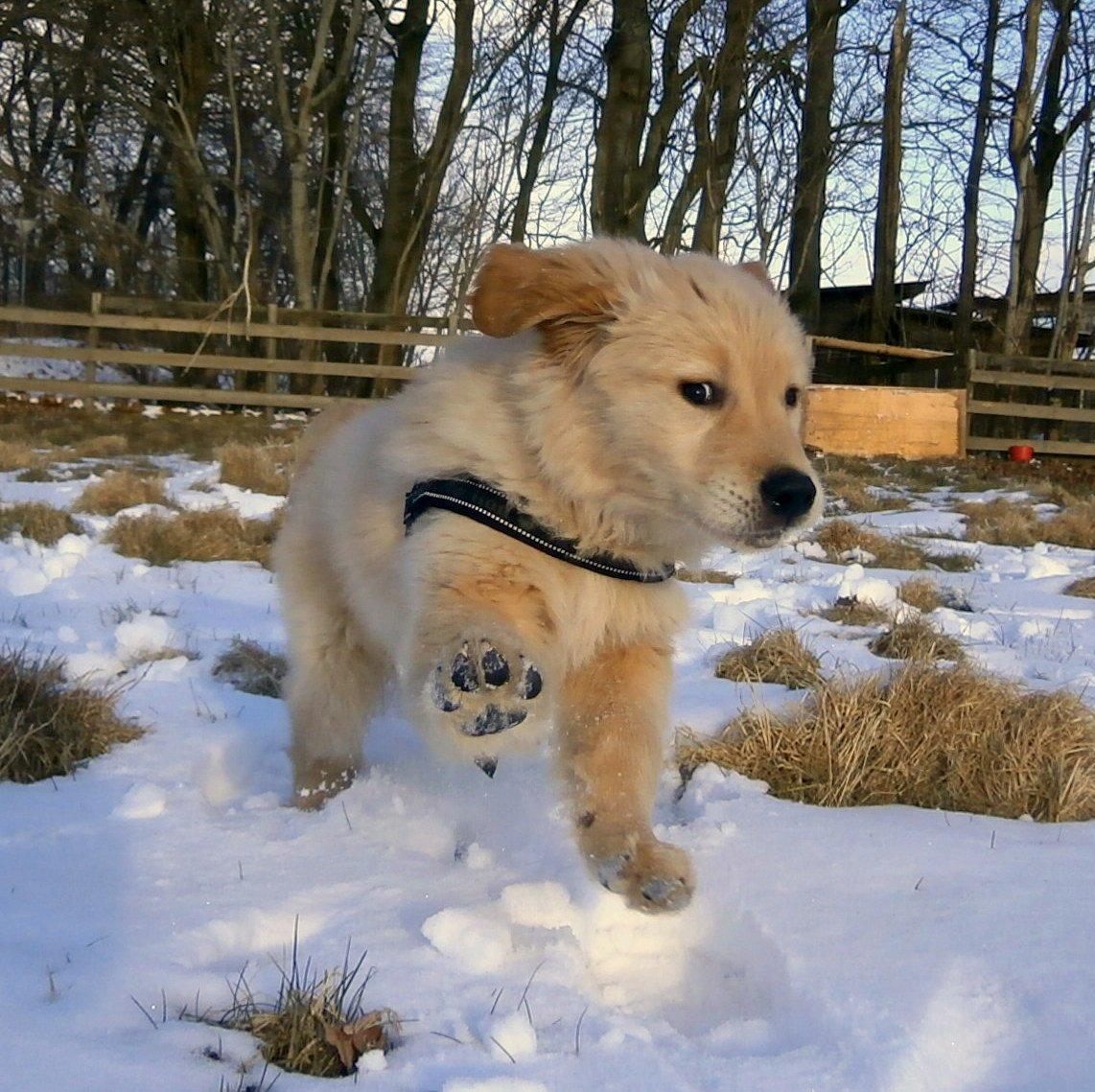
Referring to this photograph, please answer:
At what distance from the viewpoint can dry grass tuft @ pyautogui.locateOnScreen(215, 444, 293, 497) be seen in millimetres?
7457

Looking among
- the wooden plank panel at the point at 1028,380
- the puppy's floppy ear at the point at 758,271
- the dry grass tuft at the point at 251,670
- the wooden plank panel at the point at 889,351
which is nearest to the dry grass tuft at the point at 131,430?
the dry grass tuft at the point at 251,670

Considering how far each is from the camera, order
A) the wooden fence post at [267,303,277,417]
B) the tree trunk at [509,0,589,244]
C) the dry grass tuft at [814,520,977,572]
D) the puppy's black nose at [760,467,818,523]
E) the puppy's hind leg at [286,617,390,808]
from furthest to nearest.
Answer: the tree trunk at [509,0,589,244] < the wooden fence post at [267,303,277,417] < the dry grass tuft at [814,520,977,572] < the puppy's hind leg at [286,617,390,808] < the puppy's black nose at [760,467,818,523]

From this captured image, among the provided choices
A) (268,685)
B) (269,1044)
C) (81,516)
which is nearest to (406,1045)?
(269,1044)

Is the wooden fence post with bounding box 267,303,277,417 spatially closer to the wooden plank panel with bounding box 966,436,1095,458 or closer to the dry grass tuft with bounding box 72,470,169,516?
the dry grass tuft with bounding box 72,470,169,516

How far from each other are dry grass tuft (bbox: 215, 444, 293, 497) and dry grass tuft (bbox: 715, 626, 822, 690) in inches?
169

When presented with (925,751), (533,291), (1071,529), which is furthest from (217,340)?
(925,751)

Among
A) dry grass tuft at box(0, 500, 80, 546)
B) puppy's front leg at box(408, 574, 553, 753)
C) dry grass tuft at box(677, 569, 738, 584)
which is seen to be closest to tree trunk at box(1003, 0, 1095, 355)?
dry grass tuft at box(677, 569, 738, 584)

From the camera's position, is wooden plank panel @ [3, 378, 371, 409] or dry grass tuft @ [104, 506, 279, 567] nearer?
dry grass tuft @ [104, 506, 279, 567]

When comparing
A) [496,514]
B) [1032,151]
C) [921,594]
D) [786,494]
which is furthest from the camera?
[1032,151]

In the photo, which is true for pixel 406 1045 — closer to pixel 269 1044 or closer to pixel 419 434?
pixel 269 1044

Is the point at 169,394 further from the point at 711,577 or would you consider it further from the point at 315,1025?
the point at 315,1025

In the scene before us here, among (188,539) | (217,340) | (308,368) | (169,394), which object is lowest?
(188,539)

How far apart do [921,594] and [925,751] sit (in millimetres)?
2219

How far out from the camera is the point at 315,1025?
149 cm
